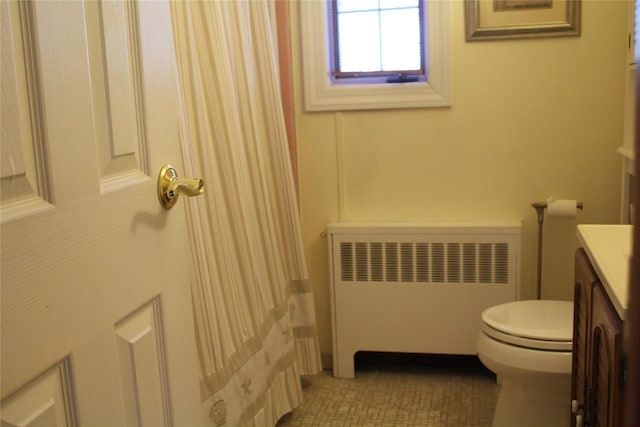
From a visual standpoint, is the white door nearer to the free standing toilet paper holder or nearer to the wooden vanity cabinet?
the wooden vanity cabinet

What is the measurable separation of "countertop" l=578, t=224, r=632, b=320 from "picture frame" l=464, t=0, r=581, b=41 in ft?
3.48

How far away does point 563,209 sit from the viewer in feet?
8.28

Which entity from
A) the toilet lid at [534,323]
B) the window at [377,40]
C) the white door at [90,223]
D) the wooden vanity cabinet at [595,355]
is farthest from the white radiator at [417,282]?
the white door at [90,223]

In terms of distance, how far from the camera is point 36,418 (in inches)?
34.9

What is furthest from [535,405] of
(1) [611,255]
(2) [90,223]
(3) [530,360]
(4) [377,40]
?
(2) [90,223]

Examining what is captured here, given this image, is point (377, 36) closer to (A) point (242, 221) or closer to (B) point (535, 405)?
(A) point (242, 221)

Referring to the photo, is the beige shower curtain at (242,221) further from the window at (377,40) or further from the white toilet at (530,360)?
the white toilet at (530,360)

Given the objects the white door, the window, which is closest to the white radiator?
the window

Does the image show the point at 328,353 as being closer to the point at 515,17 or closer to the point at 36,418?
the point at 515,17

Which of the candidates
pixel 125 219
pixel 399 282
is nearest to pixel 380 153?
pixel 399 282

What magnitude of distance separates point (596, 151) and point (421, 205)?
676 mm

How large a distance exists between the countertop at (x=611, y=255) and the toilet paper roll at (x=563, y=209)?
813 millimetres

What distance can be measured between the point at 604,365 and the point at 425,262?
1.41 m

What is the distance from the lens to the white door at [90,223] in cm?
85
